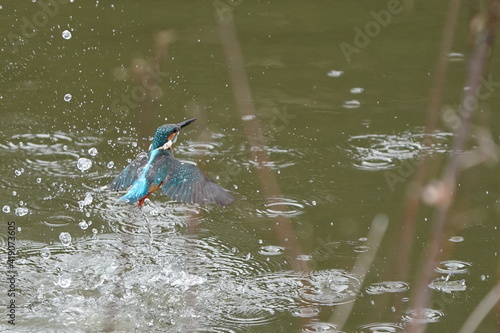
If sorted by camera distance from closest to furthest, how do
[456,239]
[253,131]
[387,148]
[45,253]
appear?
1. [45,253]
2. [456,239]
3. [387,148]
4. [253,131]

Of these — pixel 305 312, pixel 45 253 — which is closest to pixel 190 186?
pixel 305 312

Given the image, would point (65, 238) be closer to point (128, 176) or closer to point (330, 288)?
point (128, 176)

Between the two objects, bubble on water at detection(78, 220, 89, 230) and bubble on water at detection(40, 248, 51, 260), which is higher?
bubble on water at detection(78, 220, 89, 230)

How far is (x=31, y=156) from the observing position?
531cm

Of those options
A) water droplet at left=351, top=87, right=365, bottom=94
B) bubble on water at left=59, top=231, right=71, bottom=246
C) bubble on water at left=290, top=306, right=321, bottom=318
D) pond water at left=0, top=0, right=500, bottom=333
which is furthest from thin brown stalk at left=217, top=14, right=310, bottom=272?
bubble on water at left=59, top=231, right=71, bottom=246

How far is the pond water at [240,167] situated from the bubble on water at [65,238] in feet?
0.15

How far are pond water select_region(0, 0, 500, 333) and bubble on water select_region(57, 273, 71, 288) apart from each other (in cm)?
2

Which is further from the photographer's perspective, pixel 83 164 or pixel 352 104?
pixel 352 104

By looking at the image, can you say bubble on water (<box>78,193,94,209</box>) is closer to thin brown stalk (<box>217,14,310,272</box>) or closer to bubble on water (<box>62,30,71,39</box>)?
thin brown stalk (<box>217,14,310,272</box>)

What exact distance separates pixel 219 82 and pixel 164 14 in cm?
154

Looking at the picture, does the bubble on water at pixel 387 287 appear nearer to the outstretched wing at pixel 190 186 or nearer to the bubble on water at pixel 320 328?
the bubble on water at pixel 320 328

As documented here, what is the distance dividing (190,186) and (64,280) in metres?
0.84

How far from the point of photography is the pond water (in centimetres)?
383

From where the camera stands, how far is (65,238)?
14.4 ft
